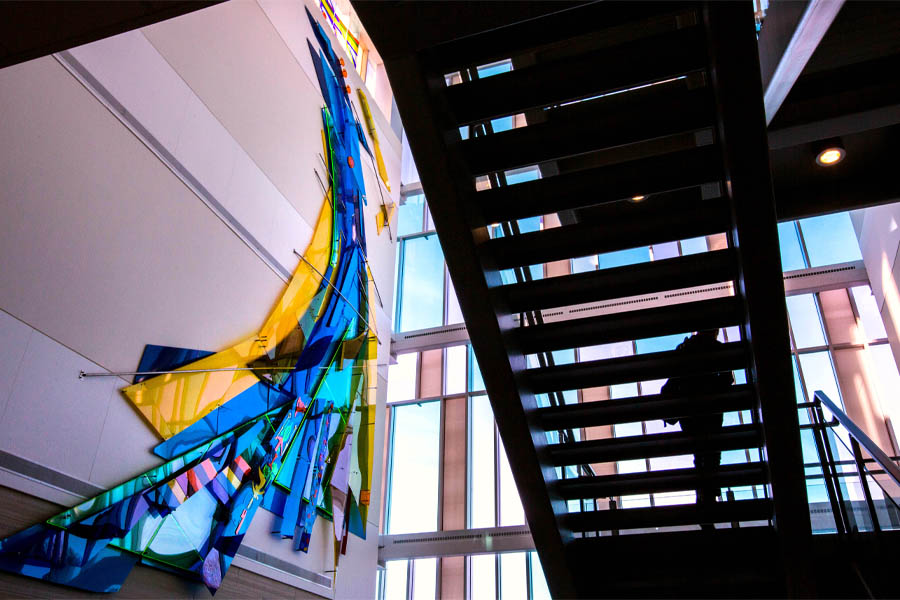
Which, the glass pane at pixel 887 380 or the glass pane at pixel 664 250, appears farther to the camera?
the glass pane at pixel 664 250

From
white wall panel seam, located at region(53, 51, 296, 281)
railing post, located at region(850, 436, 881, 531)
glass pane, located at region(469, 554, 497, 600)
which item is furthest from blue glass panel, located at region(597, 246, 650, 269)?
railing post, located at region(850, 436, 881, 531)

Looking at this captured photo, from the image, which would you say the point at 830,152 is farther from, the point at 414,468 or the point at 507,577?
the point at 414,468

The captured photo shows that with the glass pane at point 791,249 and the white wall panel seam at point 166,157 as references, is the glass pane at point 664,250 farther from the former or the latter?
the white wall panel seam at point 166,157

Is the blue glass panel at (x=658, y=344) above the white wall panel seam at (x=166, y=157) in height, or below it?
above

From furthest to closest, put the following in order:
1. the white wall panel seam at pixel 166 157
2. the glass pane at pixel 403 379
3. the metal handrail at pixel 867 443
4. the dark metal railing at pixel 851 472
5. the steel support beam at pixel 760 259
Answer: the glass pane at pixel 403 379
the white wall panel seam at pixel 166 157
the dark metal railing at pixel 851 472
the metal handrail at pixel 867 443
the steel support beam at pixel 760 259

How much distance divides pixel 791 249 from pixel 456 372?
276 inches

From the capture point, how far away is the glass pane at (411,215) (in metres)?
16.7

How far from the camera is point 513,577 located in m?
13.1

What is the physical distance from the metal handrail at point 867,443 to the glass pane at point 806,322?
880cm

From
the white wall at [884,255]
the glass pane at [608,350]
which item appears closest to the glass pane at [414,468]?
the glass pane at [608,350]

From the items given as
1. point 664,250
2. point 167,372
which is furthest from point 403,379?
point 167,372

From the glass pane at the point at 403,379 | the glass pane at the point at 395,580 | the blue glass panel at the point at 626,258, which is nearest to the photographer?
the glass pane at the point at 395,580

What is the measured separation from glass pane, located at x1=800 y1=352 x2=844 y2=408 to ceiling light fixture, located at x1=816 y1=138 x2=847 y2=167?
782 centimetres

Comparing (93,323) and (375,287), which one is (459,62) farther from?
(375,287)
